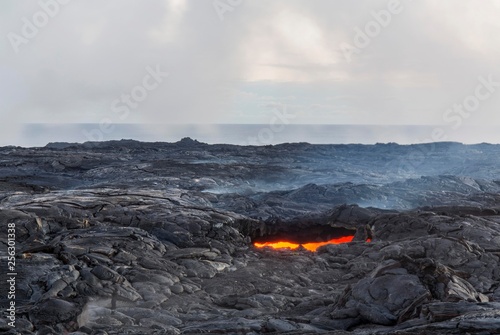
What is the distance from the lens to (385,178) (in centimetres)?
3853

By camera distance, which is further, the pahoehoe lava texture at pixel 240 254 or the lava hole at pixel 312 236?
the lava hole at pixel 312 236

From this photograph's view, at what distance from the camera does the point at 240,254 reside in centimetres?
1997

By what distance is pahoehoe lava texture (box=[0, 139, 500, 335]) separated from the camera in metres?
12.4

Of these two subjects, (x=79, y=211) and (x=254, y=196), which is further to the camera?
(x=254, y=196)

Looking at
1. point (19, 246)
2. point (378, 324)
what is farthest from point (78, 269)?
point (378, 324)

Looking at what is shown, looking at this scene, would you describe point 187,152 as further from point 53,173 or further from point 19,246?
point 19,246

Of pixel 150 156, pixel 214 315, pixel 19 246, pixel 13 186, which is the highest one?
pixel 150 156

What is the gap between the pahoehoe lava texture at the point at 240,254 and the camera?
12352mm

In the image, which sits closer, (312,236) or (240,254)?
(240,254)

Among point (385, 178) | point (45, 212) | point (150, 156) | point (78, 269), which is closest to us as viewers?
point (78, 269)

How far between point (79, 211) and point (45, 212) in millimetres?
1349

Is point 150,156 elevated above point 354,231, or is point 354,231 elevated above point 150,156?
point 150,156

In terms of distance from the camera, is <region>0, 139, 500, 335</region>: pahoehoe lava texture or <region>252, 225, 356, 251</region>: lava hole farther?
<region>252, 225, 356, 251</region>: lava hole

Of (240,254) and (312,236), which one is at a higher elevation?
(312,236)
